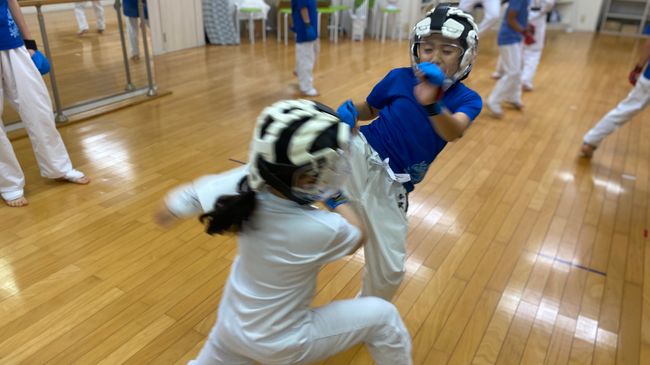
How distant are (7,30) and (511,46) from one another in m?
3.98

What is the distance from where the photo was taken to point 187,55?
264 inches

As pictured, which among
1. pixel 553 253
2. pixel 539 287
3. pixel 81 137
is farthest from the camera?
pixel 81 137

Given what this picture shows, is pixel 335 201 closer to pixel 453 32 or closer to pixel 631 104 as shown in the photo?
pixel 453 32

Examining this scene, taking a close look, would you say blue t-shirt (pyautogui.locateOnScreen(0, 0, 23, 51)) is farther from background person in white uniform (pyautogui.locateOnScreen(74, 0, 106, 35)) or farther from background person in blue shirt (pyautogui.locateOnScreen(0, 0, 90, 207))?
background person in white uniform (pyautogui.locateOnScreen(74, 0, 106, 35))

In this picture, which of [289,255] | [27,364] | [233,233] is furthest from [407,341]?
[27,364]

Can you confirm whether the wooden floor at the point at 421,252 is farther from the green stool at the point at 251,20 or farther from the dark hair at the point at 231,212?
the green stool at the point at 251,20

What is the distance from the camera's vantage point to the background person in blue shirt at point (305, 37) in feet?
15.6

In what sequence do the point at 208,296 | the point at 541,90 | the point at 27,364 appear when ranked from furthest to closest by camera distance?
the point at 541,90
the point at 208,296
the point at 27,364

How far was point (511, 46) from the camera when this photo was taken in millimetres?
4504

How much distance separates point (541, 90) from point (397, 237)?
4880 millimetres

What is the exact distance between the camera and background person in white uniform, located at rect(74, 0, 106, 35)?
241 inches

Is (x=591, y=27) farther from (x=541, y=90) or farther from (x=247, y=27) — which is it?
(x=247, y=27)

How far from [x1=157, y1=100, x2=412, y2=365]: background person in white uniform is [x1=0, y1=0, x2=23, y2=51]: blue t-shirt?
6.65ft

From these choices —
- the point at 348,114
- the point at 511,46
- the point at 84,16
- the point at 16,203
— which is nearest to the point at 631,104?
the point at 511,46
